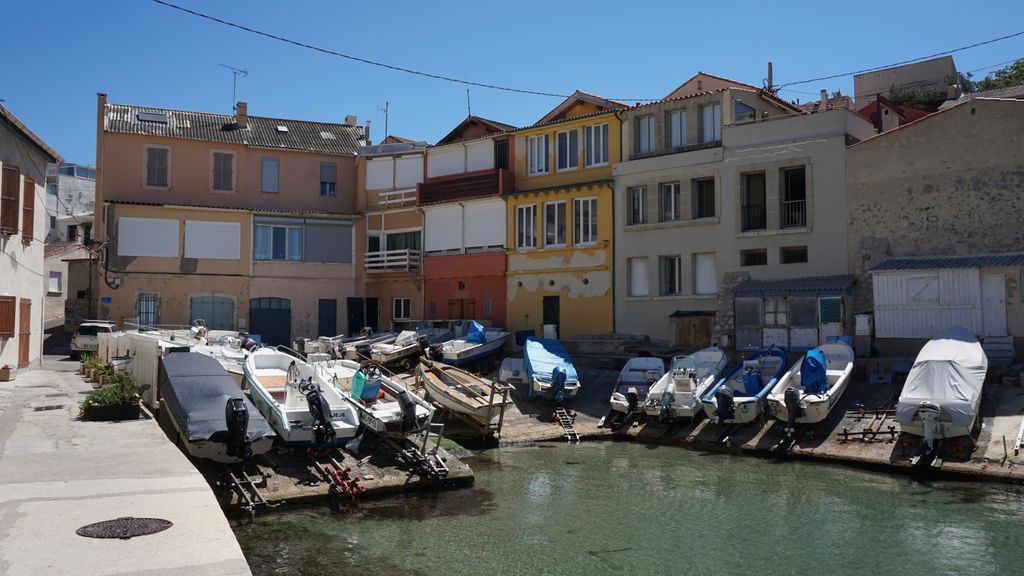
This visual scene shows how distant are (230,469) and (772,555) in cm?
915

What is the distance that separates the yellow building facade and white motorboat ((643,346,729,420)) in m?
7.41

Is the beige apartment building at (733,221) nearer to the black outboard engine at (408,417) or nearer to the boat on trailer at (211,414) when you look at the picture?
the black outboard engine at (408,417)

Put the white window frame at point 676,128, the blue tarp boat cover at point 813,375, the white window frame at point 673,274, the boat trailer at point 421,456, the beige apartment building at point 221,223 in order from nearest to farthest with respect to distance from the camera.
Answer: the boat trailer at point 421,456, the blue tarp boat cover at point 813,375, the white window frame at point 673,274, the white window frame at point 676,128, the beige apartment building at point 221,223

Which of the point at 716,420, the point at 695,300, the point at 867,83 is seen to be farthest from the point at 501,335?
the point at 867,83

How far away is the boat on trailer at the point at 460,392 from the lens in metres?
20.8

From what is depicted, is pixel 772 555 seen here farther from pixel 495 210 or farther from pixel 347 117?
pixel 347 117

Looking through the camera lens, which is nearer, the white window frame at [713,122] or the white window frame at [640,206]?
the white window frame at [713,122]

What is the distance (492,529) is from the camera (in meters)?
13.4

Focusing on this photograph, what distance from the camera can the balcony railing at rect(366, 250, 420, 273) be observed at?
122ft

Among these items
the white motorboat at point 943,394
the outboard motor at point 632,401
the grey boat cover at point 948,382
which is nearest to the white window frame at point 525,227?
the outboard motor at point 632,401

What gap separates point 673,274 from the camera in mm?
30266

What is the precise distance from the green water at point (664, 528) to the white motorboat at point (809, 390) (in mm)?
1850

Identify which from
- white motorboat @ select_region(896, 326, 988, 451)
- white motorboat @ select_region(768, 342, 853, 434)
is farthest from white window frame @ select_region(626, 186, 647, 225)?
white motorboat @ select_region(896, 326, 988, 451)

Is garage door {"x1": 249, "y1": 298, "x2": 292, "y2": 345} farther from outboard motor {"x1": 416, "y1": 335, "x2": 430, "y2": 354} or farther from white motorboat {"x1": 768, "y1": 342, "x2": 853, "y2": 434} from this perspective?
white motorboat {"x1": 768, "y1": 342, "x2": 853, "y2": 434}
